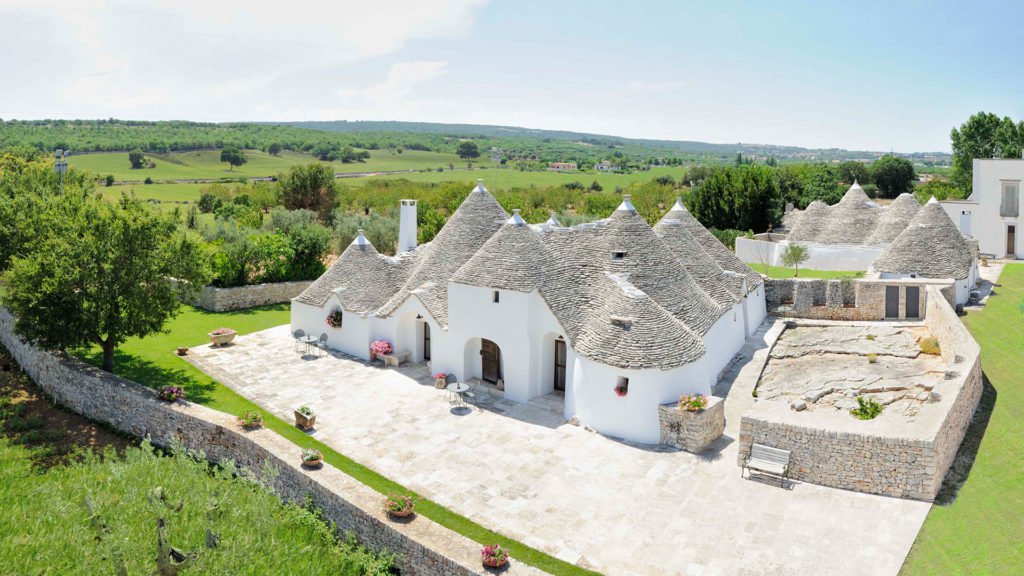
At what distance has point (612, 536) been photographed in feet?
48.7

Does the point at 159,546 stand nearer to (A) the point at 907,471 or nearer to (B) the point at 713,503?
(B) the point at 713,503

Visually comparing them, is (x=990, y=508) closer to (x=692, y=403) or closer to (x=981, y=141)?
(x=692, y=403)

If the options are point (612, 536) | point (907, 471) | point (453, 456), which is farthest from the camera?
point (453, 456)

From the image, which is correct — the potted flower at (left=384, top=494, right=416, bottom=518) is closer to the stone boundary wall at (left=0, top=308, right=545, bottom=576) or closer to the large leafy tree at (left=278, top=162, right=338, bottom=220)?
the stone boundary wall at (left=0, top=308, right=545, bottom=576)

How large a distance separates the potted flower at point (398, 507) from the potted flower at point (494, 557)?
246cm

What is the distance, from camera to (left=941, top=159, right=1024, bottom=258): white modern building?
42000 millimetres

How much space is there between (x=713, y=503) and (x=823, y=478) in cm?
313

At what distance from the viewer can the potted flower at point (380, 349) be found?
2638 centimetres

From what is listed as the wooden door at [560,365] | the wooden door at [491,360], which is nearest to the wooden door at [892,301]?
the wooden door at [560,365]

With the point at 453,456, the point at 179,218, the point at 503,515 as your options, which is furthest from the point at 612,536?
the point at 179,218

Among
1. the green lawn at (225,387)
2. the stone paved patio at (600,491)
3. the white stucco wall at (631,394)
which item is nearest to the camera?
the stone paved patio at (600,491)

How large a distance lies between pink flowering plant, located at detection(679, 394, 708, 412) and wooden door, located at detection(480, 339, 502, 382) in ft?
23.6

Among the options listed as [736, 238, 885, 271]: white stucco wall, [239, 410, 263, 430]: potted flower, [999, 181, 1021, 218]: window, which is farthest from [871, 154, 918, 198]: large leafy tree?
[239, 410, 263, 430]: potted flower

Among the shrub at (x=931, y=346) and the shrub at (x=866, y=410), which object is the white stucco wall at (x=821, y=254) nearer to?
the shrub at (x=931, y=346)
